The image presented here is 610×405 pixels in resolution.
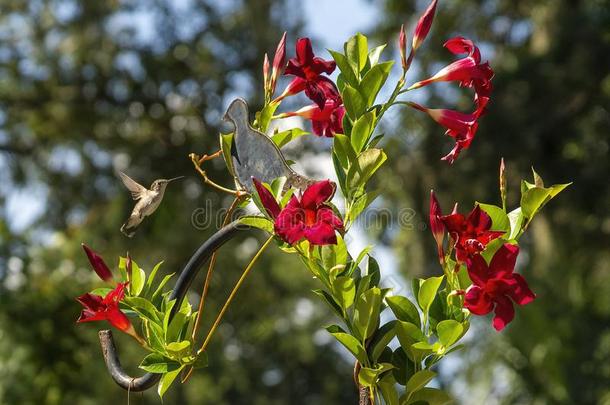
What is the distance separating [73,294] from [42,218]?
2722mm

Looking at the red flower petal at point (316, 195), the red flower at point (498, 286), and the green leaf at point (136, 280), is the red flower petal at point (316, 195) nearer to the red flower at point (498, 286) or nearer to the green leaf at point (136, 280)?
the red flower at point (498, 286)

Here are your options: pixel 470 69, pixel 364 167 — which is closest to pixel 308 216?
pixel 364 167

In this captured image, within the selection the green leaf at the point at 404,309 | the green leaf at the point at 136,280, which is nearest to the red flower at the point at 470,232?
the green leaf at the point at 404,309

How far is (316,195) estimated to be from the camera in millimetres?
1039

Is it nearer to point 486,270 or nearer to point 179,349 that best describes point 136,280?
point 179,349

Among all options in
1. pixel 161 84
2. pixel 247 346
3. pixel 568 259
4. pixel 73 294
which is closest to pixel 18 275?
pixel 73 294

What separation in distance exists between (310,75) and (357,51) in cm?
7

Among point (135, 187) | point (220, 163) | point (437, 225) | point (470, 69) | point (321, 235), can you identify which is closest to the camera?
point (321, 235)

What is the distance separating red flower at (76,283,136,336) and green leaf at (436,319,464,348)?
0.40 meters

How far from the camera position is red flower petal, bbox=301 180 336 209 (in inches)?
40.9

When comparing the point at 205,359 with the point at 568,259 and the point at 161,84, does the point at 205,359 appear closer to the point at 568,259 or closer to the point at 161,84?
the point at 161,84

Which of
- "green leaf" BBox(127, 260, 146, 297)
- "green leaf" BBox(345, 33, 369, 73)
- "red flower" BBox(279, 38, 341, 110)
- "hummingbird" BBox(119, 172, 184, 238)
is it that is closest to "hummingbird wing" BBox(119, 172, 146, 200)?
"hummingbird" BBox(119, 172, 184, 238)

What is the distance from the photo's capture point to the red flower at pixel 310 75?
1.21 meters

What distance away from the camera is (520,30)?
8.12 m
